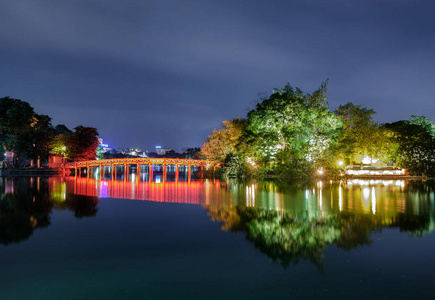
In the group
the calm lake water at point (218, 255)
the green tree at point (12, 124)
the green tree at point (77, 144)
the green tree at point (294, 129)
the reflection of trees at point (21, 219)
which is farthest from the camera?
the green tree at point (77, 144)

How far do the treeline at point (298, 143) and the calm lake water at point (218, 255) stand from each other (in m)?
21.4

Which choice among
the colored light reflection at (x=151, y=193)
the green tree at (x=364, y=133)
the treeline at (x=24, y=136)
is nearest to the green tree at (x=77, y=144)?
the treeline at (x=24, y=136)

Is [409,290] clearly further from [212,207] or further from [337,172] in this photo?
[337,172]

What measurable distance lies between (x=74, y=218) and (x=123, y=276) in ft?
19.8

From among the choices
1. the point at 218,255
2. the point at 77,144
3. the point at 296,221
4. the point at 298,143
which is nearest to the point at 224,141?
the point at 298,143

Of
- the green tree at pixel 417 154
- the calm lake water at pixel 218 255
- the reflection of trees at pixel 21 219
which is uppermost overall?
the green tree at pixel 417 154

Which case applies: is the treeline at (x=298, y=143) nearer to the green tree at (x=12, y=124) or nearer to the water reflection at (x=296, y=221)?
the water reflection at (x=296, y=221)

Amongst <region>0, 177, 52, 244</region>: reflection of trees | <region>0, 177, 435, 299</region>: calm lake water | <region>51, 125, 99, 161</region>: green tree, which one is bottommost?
<region>0, 177, 435, 299</region>: calm lake water

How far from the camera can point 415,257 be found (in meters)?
6.47

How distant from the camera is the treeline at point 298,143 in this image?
1284 inches

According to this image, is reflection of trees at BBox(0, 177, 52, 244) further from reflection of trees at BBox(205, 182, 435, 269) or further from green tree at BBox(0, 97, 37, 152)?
green tree at BBox(0, 97, 37, 152)

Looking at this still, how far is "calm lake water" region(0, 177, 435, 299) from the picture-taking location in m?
4.96

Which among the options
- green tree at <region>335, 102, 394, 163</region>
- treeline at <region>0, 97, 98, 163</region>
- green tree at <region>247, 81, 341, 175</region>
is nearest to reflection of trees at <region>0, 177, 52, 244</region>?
green tree at <region>247, 81, 341, 175</region>

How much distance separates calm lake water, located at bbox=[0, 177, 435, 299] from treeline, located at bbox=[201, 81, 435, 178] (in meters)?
21.4
